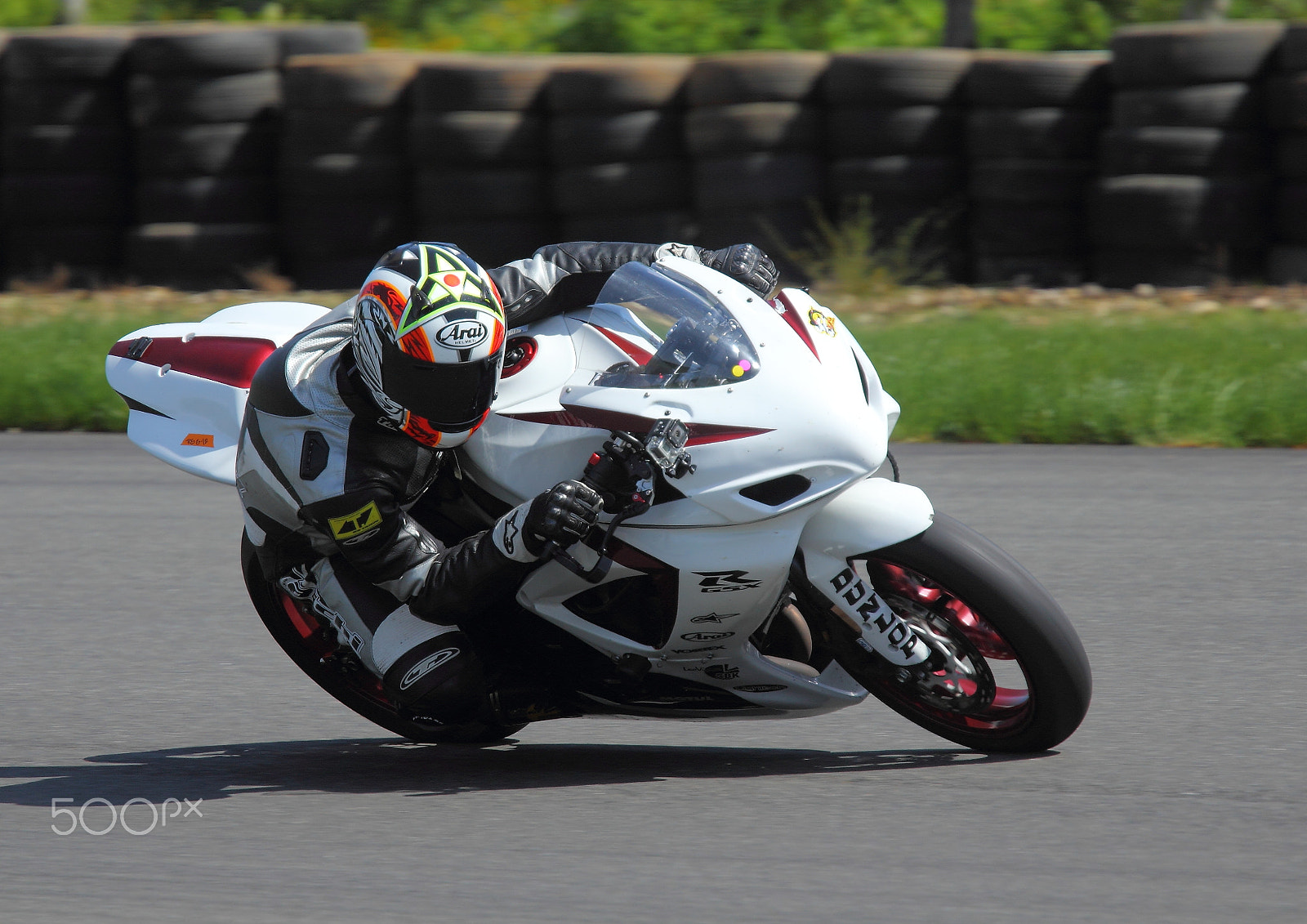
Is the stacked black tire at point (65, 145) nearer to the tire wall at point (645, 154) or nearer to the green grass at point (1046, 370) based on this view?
the tire wall at point (645, 154)

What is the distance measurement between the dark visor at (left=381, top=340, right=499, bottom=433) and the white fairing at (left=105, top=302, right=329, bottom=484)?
703mm

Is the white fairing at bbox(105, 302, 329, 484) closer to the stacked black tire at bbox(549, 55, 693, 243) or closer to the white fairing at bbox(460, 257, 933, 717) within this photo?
the white fairing at bbox(460, 257, 933, 717)

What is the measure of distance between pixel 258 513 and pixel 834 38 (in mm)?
12947

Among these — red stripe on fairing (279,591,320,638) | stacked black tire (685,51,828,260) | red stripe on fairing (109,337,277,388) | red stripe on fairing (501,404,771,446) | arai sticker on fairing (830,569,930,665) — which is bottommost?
stacked black tire (685,51,828,260)

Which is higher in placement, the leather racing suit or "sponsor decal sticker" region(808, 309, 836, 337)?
"sponsor decal sticker" region(808, 309, 836, 337)

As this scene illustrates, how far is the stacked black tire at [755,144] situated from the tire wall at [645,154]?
0.01 meters

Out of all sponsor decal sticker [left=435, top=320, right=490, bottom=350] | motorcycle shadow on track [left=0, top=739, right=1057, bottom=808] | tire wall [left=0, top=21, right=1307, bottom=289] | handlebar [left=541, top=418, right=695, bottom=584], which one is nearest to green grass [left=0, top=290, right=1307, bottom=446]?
tire wall [left=0, top=21, right=1307, bottom=289]

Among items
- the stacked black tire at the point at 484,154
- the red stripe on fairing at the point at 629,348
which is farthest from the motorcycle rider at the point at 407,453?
the stacked black tire at the point at 484,154

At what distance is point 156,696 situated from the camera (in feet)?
14.6

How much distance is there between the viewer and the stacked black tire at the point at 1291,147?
980 cm

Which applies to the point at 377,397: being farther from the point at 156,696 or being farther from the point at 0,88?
the point at 0,88

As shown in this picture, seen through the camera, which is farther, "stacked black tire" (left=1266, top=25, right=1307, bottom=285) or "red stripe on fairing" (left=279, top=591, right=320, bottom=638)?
"stacked black tire" (left=1266, top=25, right=1307, bottom=285)

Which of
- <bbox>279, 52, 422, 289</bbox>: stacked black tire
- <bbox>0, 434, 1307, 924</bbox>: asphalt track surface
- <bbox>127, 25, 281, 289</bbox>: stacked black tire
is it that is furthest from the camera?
<bbox>127, 25, 281, 289</bbox>: stacked black tire

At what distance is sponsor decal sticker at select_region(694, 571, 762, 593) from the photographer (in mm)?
3371
